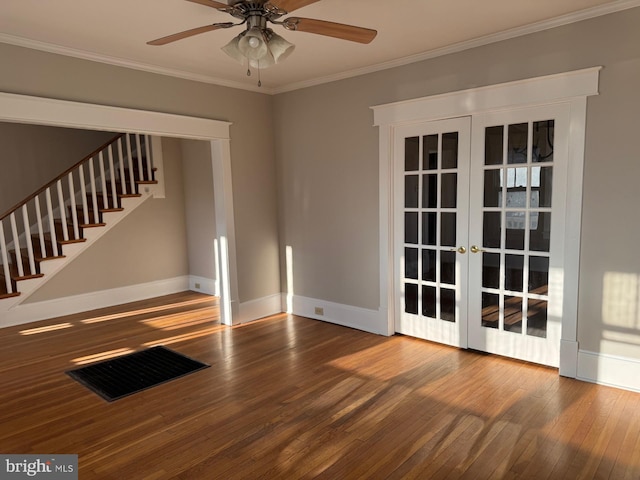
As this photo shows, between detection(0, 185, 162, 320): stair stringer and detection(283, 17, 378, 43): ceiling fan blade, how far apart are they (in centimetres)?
441

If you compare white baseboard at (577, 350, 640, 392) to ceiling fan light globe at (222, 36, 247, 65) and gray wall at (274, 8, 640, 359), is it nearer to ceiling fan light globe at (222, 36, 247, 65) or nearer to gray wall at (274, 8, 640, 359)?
gray wall at (274, 8, 640, 359)

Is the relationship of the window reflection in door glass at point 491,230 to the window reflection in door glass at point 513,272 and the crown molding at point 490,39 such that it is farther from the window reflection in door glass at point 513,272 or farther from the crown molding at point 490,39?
the crown molding at point 490,39

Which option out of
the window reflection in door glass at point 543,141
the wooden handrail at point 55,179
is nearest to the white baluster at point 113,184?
the wooden handrail at point 55,179

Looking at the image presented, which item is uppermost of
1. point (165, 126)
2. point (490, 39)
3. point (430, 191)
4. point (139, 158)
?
point (490, 39)

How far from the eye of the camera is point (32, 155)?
19.3 ft

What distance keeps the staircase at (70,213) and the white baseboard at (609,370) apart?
18.1ft

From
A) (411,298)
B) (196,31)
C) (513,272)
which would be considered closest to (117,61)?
(196,31)

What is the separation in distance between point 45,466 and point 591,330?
379 centimetres

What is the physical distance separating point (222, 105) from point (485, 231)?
3049 mm

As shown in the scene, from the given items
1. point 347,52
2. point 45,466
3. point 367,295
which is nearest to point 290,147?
point 347,52

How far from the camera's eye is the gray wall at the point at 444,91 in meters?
3.12

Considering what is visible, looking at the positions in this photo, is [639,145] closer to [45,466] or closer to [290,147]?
[290,147]

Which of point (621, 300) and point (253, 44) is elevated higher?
point (253, 44)

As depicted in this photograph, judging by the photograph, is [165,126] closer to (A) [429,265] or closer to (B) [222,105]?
(B) [222,105]
